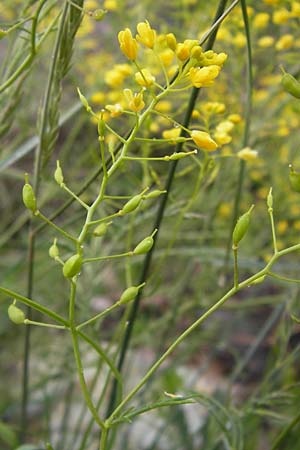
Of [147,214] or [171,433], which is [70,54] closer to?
[147,214]

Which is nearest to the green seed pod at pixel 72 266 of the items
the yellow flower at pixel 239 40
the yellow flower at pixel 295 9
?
the yellow flower at pixel 295 9

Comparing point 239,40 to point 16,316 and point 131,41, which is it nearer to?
point 131,41

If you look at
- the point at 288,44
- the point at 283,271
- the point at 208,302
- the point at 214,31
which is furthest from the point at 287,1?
the point at 283,271

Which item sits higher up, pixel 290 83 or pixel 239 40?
pixel 290 83

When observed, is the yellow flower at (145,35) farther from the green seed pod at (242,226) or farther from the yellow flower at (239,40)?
the yellow flower at (239,40)

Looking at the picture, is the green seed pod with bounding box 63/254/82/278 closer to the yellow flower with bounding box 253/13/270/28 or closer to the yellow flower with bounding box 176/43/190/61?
the yellow flower with bounding box 176/43/190/61

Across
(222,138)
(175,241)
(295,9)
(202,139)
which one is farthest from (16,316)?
(175,241)

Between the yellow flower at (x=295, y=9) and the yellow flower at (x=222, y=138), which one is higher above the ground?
the yellow flower at (x=295, y=9)

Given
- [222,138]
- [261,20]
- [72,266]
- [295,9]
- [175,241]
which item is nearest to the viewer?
[72,266]
